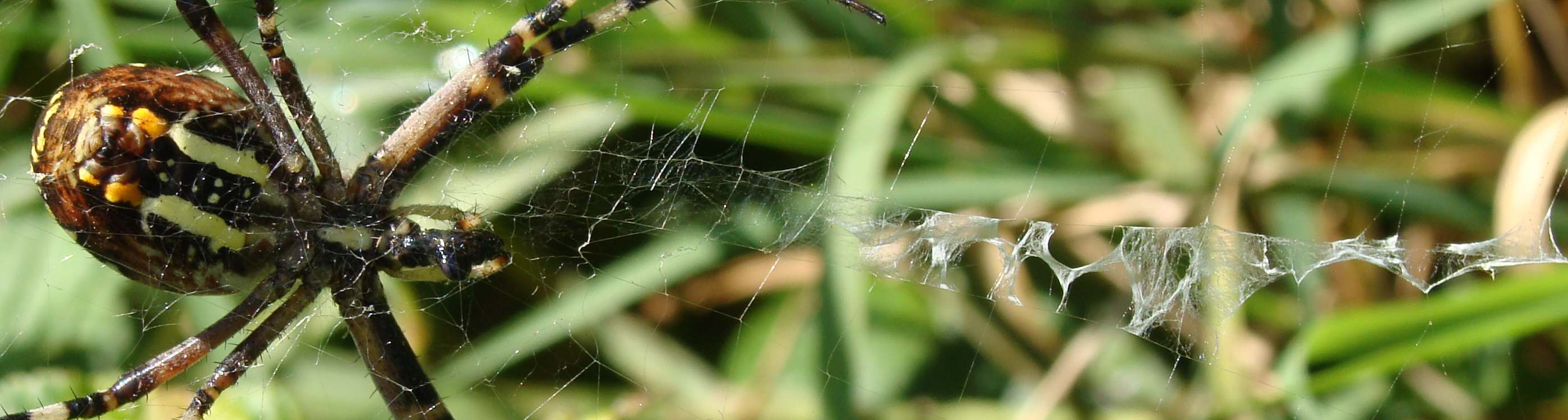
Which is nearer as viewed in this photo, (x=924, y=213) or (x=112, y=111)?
(x=112, y=111)

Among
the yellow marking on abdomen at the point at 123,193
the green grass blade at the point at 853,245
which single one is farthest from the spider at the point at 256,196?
the green grass blade at the point at 853,245

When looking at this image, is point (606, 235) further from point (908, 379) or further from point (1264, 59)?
point (1264, 59)

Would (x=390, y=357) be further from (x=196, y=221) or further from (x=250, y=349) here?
(x=196, y=221)

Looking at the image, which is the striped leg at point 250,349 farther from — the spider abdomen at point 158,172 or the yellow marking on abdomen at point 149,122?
the yellow marking on abdomen at point 149,122

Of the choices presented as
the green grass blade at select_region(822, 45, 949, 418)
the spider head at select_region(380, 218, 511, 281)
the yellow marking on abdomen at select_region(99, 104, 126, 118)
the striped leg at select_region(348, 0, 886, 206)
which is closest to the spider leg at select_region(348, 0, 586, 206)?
the striped leg at select_region(348, 0, 886, 206)

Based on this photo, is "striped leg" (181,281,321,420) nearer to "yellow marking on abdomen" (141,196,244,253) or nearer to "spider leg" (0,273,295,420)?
"spider leg" (0,273,295,420)

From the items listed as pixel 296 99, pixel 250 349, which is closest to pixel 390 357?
pixel 250 349
